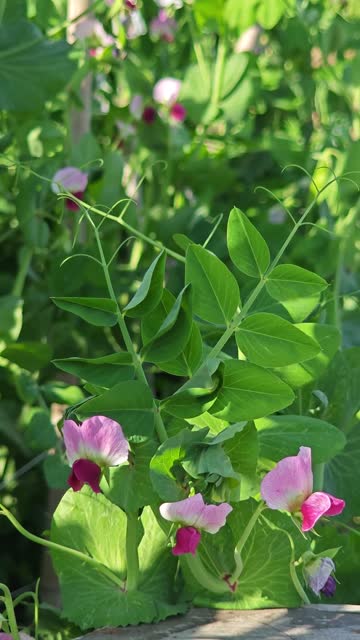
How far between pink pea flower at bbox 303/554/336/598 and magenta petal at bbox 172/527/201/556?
9cm

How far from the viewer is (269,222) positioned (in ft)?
4.97

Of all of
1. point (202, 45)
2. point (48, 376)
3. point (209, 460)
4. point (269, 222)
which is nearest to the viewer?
point (209, 460)

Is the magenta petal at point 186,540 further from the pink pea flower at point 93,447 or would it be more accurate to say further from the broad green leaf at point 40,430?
the broad green leaf at point 40,430

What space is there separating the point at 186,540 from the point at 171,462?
0.05m

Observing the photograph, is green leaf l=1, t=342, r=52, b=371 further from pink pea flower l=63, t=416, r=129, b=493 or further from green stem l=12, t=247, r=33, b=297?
pink pea flower l=63, t=416, r=129, b=493

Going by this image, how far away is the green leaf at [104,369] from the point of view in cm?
68

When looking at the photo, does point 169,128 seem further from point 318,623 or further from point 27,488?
point 318,623

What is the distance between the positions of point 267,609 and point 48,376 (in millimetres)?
676

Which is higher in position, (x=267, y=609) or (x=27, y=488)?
(x=267, y=609)

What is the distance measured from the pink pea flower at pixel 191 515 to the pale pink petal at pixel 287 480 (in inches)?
1.2

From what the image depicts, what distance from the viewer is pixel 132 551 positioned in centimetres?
73

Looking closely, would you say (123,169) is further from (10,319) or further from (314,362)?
(314,362)

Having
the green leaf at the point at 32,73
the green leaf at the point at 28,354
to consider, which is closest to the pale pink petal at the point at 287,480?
the green leaf at the point at 28,354

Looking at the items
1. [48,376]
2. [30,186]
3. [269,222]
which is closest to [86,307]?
[30,186]
